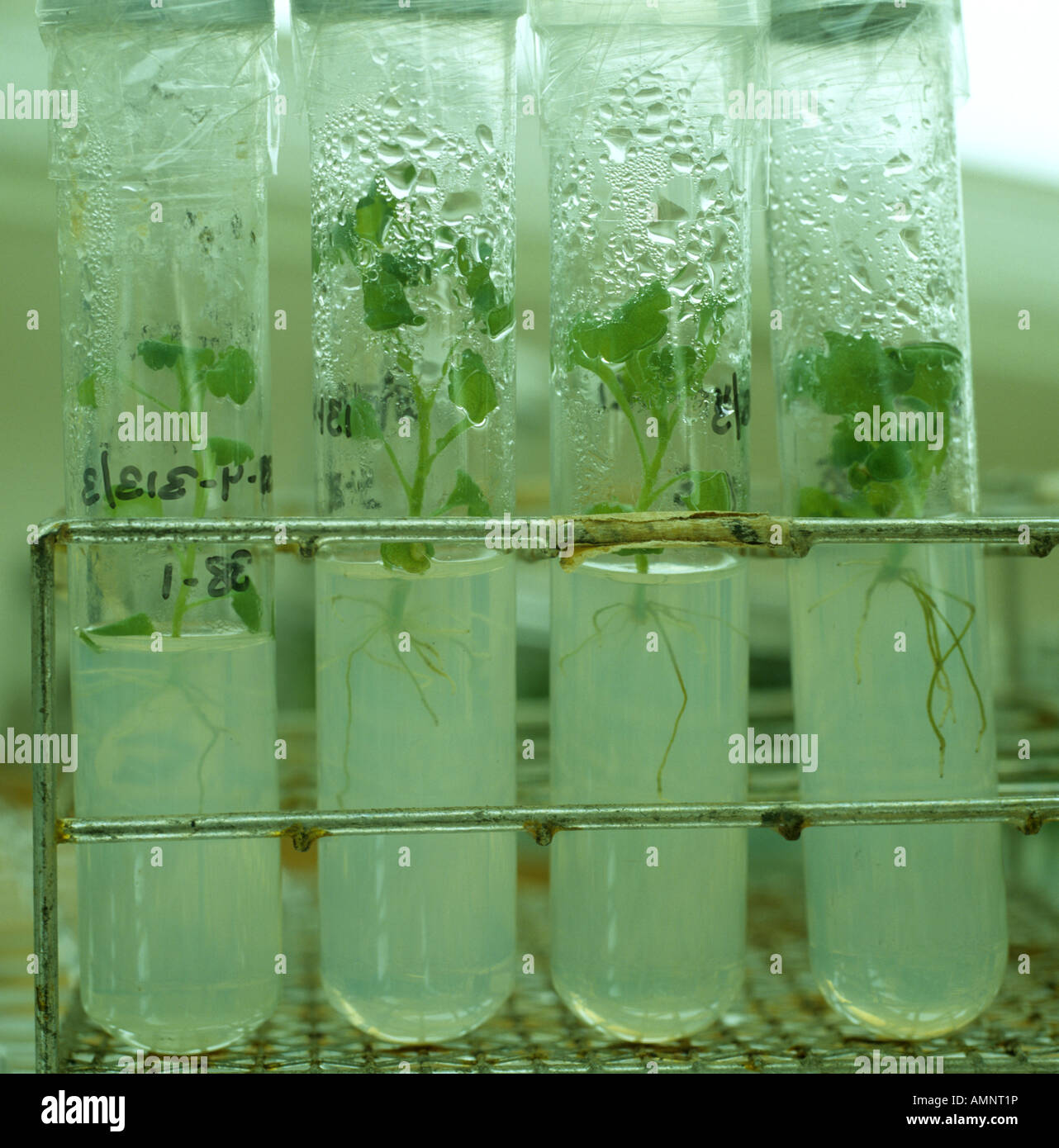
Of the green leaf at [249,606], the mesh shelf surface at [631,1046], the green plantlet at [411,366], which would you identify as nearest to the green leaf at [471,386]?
the green plantlet at [411,366]

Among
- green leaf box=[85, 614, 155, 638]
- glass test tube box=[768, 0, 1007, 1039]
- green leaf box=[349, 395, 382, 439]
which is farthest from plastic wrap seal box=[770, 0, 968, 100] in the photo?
green leaf box=[85, 614, 155, 638]

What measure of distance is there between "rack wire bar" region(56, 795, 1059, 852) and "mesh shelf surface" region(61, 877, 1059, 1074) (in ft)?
0.30

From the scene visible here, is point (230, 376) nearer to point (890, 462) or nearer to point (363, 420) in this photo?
point (363, 420)

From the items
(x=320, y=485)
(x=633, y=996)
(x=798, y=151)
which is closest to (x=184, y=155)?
(x=320, y=485)

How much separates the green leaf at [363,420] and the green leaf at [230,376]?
1.6 inches

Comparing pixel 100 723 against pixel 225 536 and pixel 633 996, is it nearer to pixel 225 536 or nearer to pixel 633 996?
pixel 225 536

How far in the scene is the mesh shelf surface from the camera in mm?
372

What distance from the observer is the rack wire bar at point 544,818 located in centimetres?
33

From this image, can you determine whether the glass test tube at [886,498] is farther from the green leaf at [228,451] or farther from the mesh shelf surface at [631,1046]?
the green leaf at [228,451]

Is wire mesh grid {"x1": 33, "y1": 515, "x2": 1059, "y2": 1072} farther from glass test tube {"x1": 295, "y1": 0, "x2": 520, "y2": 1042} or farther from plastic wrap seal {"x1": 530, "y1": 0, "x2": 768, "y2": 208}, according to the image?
plastic wrap seal {"x1": 530, "y1": 0, "x2": 768, "y2": 208}

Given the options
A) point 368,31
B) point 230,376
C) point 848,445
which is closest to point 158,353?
point 230,376

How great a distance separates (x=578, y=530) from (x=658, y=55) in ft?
0.60

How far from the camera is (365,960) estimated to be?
38 cm

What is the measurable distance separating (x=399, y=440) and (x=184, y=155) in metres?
0.13
